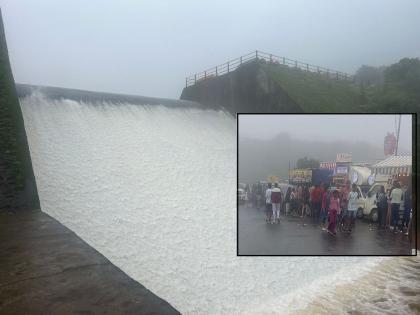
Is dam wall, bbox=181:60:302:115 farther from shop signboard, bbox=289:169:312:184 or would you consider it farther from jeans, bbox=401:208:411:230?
shop signboard, bbox=289:169:312:184

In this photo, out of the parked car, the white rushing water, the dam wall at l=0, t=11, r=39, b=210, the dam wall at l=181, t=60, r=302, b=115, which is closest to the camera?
the parked car

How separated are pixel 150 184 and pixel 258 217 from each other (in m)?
3.55

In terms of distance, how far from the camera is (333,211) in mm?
3430

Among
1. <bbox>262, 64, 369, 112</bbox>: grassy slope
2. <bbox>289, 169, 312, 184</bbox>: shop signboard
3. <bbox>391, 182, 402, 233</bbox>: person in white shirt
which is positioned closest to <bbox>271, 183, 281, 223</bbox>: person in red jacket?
<bbox>289, 169, 312, 184</bbox>: shop signboard

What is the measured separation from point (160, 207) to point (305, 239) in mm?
2899

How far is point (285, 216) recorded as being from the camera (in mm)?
3410

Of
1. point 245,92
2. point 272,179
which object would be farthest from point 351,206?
point 245,92

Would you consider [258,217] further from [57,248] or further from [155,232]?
[155,232]

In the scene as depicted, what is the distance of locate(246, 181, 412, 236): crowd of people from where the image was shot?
321 centimetres

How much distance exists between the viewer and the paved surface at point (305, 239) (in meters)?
3.26

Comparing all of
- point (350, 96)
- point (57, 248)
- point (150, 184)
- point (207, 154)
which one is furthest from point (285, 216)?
point (350, 96)

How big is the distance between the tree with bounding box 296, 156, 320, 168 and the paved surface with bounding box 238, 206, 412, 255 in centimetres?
49

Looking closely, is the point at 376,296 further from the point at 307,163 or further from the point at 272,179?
the point at 272,179

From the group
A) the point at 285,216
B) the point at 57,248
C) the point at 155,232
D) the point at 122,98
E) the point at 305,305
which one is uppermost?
→ the point at 122,98
